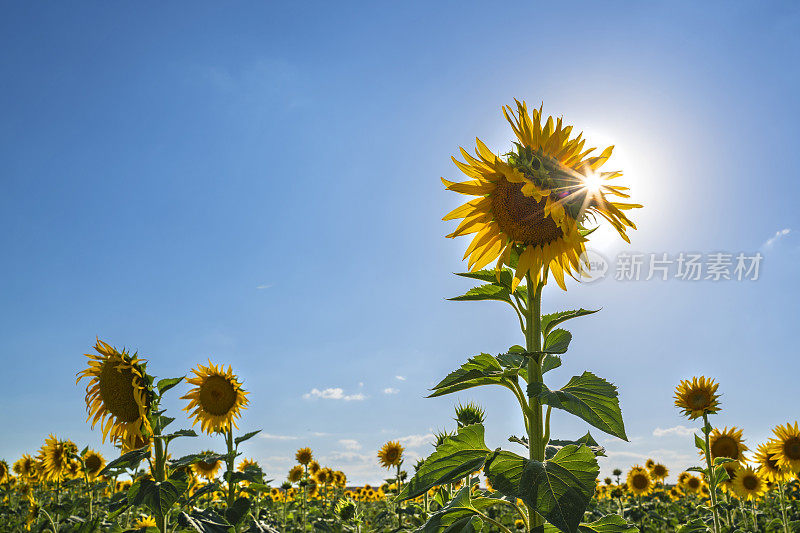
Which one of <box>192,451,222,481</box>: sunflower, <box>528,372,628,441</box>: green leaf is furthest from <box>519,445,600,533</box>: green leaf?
<box>192,451,222,481</box>: sunflower

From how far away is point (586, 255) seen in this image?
8.19ft

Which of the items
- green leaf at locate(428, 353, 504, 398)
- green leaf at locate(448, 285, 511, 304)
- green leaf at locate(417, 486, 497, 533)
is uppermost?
green leaf at locate(448, 285, 511, 304)

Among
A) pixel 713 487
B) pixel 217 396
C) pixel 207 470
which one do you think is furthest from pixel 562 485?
pixel 207 470

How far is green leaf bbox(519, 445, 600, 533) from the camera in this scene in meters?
1.76

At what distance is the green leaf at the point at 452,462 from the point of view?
1994mm

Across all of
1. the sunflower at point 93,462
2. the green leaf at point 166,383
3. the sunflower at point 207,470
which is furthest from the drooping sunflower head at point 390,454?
the green leaf at point 166,383

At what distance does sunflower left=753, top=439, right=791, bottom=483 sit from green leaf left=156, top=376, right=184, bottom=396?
8.90m

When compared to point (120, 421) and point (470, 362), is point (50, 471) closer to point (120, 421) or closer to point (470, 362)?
point (120, 421)

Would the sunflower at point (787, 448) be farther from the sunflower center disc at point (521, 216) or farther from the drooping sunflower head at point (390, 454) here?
the sunflower center disc at point (521, 216)

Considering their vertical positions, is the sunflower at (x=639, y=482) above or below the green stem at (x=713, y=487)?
above

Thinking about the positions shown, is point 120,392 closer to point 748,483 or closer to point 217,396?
point 217,396

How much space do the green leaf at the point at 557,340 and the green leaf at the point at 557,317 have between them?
3 cm

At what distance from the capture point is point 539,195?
2.26 metres

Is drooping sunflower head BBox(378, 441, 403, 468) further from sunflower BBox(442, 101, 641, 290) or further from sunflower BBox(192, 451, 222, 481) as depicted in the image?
sunflower BBox(442, 101, 641, 290)
